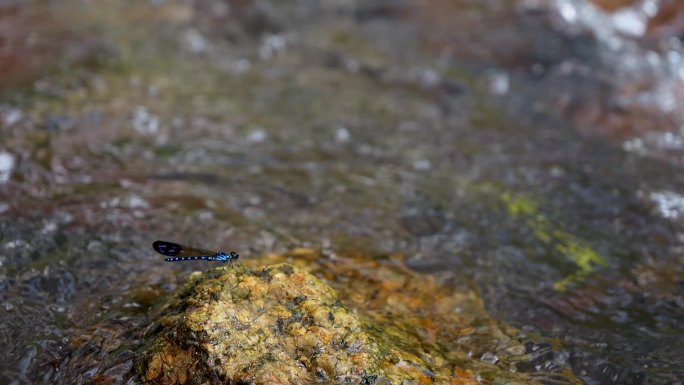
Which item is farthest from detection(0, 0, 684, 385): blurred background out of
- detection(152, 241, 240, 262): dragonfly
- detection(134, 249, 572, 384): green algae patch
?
detection(152, 241, 240, 262): dragonfly

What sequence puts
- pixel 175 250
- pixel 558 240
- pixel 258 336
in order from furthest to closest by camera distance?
pixel 558 240 → pixel 175 250 → pixel 258 336

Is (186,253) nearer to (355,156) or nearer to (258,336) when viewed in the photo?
(258,336)

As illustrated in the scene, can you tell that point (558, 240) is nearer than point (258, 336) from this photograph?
No

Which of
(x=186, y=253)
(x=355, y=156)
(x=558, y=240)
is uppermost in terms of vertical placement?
(x=186, y=253)

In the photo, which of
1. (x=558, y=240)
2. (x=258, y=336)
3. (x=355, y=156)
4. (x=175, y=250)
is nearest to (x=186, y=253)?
(x=175, y=250)

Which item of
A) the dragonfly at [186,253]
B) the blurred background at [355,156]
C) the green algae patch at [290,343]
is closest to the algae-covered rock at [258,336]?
the green algae patch at [290,343]

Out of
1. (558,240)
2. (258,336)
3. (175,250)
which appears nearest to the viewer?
(258,336)

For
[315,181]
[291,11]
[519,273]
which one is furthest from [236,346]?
[291,11]
